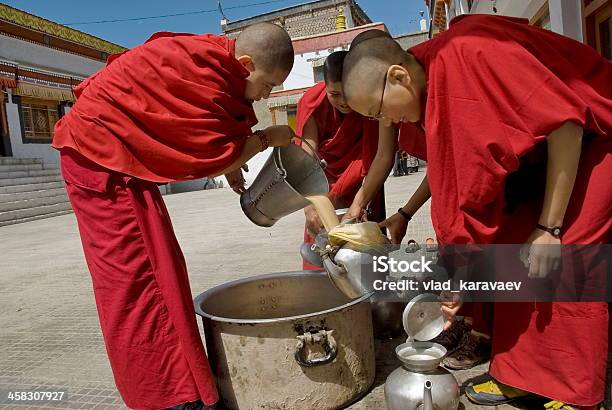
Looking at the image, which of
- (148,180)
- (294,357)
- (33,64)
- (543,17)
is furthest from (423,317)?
(33,64)

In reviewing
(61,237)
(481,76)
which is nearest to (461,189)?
(481,76)

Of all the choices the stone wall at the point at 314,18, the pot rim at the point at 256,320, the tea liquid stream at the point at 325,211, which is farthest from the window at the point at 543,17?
the stone wall at the point at 314,18

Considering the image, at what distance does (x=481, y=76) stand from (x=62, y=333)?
2811mm

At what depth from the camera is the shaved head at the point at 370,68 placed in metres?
1.56

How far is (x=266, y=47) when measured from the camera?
1868 millimetres

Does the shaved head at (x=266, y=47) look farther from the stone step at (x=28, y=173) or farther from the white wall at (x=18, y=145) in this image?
the white wall at (x=18, y=145)

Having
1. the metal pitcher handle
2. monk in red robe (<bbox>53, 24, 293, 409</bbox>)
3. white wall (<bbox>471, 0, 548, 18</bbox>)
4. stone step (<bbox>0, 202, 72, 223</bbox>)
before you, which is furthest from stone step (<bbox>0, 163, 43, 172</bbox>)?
the metal pitcher handle

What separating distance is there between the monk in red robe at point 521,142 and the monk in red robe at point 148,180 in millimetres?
478

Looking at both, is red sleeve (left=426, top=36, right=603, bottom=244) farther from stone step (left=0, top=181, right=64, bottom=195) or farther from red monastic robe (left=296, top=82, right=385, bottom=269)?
stone step (left=0, top=181, right=64, bottom=195)

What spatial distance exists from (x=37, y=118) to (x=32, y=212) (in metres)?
4.59

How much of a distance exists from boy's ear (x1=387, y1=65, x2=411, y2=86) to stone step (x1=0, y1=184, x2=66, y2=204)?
441 inches

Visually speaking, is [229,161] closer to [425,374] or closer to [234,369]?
[234,369]

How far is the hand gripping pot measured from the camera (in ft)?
5.23

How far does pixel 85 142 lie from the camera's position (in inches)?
68.7
